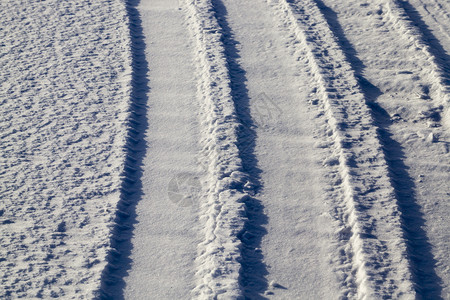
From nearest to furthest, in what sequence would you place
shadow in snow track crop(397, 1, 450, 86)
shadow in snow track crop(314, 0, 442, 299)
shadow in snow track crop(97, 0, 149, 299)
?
shadow in snow track crop(314, 0, 442, 299) < shadow in snow track crop(97, 0, 149, 299) < shadow in snow track crop(397, 1, 450, 86)

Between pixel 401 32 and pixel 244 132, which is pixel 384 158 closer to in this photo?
pixel 244 132

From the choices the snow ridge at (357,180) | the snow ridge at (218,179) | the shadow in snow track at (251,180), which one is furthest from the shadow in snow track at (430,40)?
the snow ridge at (218,179)

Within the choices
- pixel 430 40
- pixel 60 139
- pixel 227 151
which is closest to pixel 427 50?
pixel 430 40

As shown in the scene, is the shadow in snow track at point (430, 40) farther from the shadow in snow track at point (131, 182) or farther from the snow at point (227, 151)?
the shadow in snow track at point (131, 182)

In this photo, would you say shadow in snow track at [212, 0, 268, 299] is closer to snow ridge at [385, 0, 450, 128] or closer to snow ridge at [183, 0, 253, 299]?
snow ridge at [183, 0, 253, 299]

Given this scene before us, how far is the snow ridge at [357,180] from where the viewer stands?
10.3ft

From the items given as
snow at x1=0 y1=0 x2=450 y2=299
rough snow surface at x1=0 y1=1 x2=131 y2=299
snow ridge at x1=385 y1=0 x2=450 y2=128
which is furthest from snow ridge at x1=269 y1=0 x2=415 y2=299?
rough snow surface at x1=0 y1=1 x2=131 y2=299

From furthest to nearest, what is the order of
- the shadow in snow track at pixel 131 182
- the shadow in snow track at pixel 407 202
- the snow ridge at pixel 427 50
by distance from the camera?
the snow ridge at pixel 427 50
the shadow in snow track at pixel 131 182
the shadow in snow track at pixel 407 202

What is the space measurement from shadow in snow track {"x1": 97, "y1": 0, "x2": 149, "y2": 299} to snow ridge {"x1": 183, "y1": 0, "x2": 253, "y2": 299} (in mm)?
449

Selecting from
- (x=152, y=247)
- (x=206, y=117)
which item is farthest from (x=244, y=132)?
(x=152, y=247)

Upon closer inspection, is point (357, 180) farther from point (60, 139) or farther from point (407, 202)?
point (60, 139)

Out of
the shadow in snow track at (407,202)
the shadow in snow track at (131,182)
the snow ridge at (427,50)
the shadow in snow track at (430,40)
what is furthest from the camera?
the shadow in snow track at (430,40)

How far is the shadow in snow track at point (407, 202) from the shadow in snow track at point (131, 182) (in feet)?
5.49

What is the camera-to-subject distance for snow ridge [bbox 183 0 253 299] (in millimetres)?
3186
